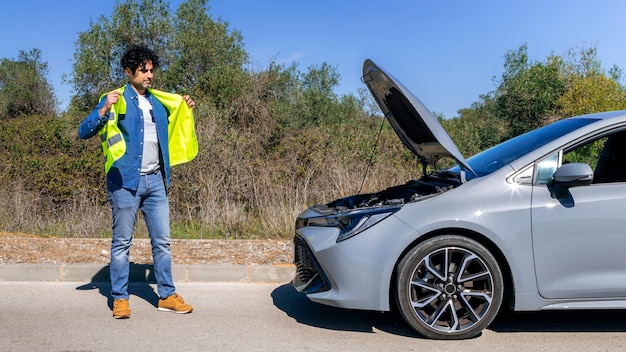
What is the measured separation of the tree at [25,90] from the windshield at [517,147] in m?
42.3

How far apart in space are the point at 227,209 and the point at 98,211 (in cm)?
227

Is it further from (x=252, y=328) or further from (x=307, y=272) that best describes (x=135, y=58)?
(x=252, y=328)

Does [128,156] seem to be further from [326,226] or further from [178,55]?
[178,55]

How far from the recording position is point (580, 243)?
454cm

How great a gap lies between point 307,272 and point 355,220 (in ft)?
2.18

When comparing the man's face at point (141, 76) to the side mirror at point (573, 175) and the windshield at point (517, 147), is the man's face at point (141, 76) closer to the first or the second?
the windshield at point (517, 147)

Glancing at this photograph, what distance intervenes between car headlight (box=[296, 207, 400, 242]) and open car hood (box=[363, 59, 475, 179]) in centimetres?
71

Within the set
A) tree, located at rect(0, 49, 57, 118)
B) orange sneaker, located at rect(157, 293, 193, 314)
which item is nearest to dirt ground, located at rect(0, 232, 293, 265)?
orange sneaker, located at rect(157, 293, 193, 314)

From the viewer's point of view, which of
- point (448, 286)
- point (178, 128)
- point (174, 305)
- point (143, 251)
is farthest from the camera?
point (143, 251)

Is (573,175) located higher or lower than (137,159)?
lower

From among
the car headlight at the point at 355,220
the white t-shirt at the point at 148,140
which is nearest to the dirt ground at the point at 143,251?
the white t-shirt at the point at 148,140

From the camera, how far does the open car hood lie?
4.90m

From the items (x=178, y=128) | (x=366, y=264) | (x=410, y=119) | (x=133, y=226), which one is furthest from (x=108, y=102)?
(x=410, y=119)

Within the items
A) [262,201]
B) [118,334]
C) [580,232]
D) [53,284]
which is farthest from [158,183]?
[262,201]
